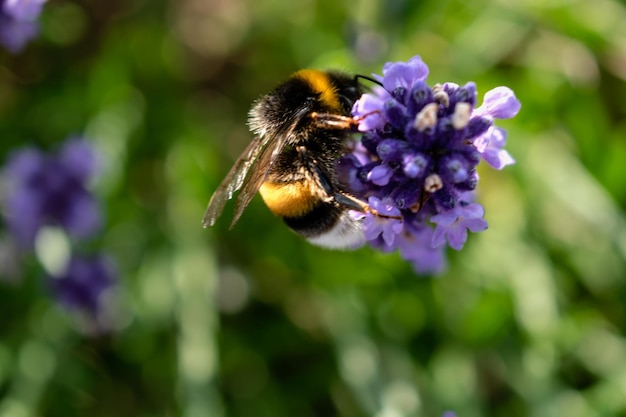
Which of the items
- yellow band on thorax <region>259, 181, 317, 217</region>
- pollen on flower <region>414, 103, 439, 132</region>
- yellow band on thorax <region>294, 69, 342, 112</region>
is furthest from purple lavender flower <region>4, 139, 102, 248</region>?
pollen on flower <region>414, 103, 439, 132</region>

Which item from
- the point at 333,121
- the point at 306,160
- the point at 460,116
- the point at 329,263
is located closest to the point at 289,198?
the point at 306,160

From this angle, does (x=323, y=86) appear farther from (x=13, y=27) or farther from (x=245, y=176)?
(x=13, y=27)

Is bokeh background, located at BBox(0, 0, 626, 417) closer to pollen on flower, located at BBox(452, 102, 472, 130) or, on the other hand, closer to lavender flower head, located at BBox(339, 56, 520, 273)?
lavender flower head, located at BBox(339, 56, 520, 273)

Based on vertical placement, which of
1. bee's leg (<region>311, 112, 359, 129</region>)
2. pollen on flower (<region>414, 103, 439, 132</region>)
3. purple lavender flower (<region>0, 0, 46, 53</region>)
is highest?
pollen on flower (<region>414, 103, 439, 132</region>)

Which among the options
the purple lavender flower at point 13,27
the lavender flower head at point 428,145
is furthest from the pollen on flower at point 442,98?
the purple lavender flower at point 13,27

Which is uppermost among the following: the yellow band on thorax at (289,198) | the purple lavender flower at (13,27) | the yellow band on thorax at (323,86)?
the yellow band on thorax at (323,86)

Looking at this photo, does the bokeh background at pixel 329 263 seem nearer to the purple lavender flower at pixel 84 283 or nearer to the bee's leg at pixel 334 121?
the purple lavender flower at pixel 84 283
